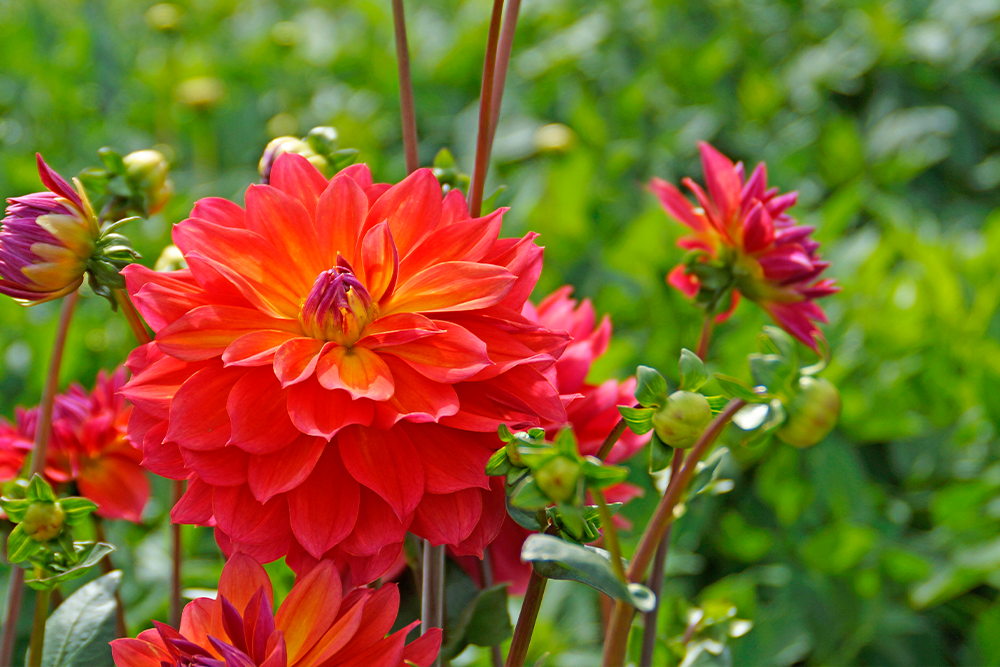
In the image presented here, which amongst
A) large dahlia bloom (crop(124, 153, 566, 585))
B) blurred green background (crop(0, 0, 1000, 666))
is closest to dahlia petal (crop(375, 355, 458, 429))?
large dahlia bloom (crop(124, 153, 566, 585))

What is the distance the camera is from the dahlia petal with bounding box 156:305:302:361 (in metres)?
0.25

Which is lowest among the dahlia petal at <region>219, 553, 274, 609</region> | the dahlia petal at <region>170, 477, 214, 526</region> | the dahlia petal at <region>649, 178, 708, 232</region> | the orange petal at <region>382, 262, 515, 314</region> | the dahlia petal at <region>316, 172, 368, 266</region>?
the dahlia petal at <region>219, 553, 274, 609</region>

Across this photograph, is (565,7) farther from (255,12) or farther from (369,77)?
(255,12)

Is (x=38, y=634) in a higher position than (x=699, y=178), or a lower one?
lower

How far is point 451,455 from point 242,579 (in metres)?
0.08

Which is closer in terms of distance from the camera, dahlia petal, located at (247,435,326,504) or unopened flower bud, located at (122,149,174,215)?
dahlia petal, located at (247,435,326,504)

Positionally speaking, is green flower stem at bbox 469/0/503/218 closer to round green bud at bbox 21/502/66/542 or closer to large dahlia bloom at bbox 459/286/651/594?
large dahlia bloom at bbox 459/286/651/594

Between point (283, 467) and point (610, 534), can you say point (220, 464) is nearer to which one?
point (283, 467)

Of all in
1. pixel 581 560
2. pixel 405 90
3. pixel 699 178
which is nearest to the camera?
pixel 581 560

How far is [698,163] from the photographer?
4.09ft

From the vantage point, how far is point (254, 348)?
0.87ft

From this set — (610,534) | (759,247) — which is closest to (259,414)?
(610,534)

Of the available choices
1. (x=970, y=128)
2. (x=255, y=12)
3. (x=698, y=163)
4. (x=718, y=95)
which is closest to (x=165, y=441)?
(x=698, y=163)

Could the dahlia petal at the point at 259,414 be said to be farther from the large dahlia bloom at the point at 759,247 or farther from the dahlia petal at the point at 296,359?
the large dahlia bloom at the point at 759,247
